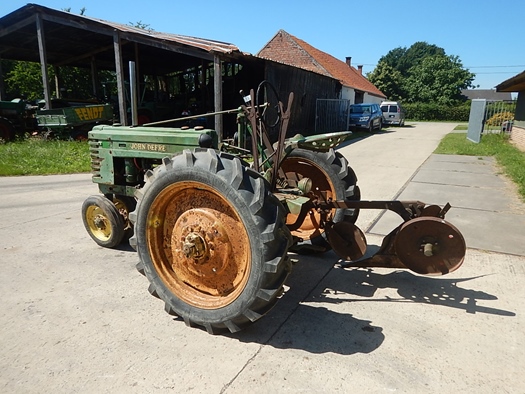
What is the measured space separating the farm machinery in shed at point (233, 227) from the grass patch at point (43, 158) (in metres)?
6.14

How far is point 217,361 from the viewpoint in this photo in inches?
87.3

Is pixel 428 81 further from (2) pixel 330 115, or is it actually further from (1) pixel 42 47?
(1) pixel 42 47

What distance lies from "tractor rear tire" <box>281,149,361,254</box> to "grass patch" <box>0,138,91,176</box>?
22.7 ft

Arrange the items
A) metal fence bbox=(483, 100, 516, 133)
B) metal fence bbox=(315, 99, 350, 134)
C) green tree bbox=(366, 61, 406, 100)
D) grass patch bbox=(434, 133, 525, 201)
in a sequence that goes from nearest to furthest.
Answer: grass patch bbox=(434, 133, 525, 201) → metal fence bbox=(315, 99, 350, 134) → metal fence bbox=(483, 100, 516, 133) → green tree bbox=(366, 61, 406, 100)

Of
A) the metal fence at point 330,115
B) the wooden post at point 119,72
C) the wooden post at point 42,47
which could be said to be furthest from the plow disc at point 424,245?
the metal fence at point 330,115

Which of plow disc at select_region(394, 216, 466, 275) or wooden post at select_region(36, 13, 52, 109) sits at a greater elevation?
wooden post at select_region(36, 13, 52, 109)

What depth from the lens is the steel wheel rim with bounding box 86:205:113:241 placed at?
3.94 metres

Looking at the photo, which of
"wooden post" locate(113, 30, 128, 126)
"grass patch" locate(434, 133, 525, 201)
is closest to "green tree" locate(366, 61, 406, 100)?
"grass patch" locate(434, 133, 525, 201)

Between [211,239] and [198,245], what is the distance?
0.09 metres

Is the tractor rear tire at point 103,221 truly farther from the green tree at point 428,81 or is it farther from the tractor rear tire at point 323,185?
the green tree at point 428,81

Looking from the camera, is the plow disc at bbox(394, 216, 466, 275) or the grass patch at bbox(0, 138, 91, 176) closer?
the plow disc at bbox(394, 216, 466, 275)

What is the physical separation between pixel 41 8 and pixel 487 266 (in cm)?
1420

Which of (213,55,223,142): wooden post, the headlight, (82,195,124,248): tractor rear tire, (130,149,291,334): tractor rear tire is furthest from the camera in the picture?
(213,55,223,142): wooden post

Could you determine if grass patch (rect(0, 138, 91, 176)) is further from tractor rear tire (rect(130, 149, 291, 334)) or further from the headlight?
tractor rear tire (rect(130, 149, 291, 334))
